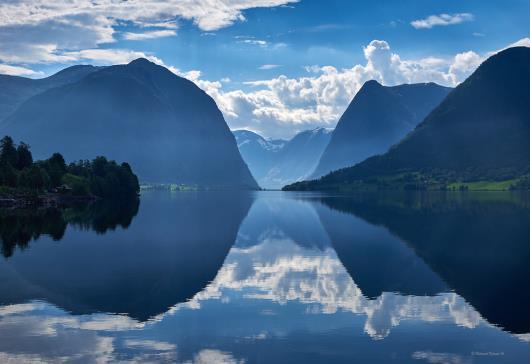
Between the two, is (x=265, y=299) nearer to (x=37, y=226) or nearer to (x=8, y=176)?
(x=37, y=226)

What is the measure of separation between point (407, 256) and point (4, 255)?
54408 millimetres

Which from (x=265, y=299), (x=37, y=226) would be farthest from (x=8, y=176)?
(x=265, y=299)

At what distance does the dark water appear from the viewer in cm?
3384

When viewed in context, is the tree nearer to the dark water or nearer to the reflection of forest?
the reflection of forest

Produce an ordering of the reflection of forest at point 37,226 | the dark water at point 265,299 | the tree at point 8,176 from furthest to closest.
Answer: the tree at point 8,176 < the reflection of forest at point 37,226 < the dark water at point 265,299

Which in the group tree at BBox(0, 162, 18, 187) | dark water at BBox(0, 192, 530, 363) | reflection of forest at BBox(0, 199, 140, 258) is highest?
tree at BBox(0, 162, 18, 187)

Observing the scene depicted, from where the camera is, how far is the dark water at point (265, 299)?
33.8 meters

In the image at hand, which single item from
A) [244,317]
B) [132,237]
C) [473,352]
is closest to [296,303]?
[244,317]

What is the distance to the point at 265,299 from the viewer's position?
48.6 m

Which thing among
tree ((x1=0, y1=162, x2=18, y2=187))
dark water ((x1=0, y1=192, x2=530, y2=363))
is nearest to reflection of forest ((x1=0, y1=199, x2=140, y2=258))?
dark water ((x1=0, y1=192, x2=530, y2=363))

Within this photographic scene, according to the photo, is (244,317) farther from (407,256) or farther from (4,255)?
(4,255)

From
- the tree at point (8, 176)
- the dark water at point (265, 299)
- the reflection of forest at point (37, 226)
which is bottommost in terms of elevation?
the dark water at point (265, 299)

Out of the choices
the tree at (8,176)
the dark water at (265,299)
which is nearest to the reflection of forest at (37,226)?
the dark water at (265,299)

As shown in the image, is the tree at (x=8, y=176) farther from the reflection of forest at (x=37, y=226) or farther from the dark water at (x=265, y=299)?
the dark water at (x=265, y=299)
